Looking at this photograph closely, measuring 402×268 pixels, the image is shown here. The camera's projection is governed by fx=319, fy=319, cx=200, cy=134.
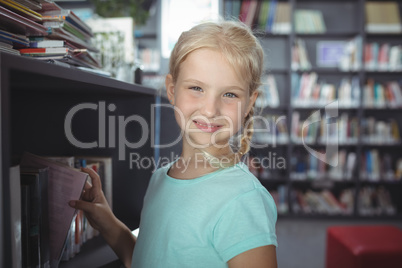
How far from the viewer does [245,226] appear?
0.61 metres

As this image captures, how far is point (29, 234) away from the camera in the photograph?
69 cm

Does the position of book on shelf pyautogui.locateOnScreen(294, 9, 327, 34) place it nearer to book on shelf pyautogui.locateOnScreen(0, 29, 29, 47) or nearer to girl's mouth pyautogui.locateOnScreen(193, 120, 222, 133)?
girl's mouth pyautogui.locateOnScreen(193, 120, 222, 133)

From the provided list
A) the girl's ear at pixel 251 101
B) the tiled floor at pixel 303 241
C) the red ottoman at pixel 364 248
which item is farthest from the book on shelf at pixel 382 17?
the girl's ear at pixel 251 101

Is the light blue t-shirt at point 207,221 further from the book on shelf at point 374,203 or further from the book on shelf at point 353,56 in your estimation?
the book on shelf at point 374,203

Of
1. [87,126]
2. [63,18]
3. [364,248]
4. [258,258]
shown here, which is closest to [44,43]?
[63,18]

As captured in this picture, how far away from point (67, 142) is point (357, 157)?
329 centimetres

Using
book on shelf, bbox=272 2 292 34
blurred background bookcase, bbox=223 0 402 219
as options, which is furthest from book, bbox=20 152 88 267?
book on shelf, bbox=272 2 292 34

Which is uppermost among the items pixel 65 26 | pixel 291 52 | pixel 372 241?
pixel 291 52

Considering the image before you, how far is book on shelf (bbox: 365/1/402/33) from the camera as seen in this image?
3.49m

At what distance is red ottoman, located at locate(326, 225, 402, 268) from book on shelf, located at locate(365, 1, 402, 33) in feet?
7.80

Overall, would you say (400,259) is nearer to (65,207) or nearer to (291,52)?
(65,207)

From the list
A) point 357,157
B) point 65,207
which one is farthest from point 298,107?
point 65,207

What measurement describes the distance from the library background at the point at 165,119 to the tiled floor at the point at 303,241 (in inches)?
0.8

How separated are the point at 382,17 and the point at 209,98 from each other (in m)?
3.58
